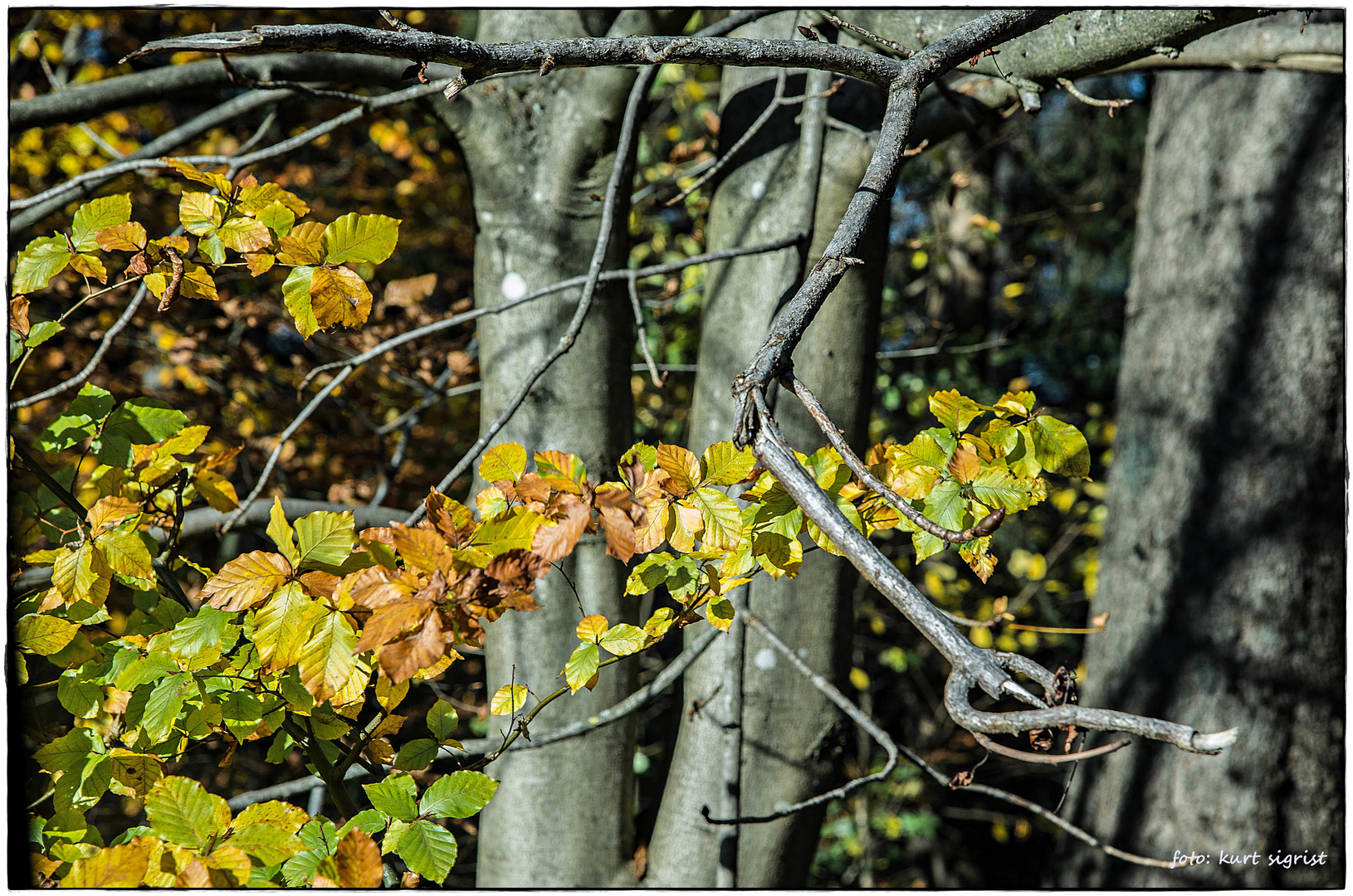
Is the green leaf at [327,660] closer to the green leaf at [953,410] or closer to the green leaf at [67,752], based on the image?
the green leaf at [67,752]

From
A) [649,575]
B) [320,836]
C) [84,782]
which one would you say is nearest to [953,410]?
[649,575]

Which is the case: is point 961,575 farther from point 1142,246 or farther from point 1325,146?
point 1325,146

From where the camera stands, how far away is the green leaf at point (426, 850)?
2.78 feet

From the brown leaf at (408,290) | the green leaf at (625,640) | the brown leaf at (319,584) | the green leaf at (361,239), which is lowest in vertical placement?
the green leaf at (625,640)

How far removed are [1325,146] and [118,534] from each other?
2.83 metres

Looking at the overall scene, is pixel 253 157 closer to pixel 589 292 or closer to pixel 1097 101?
pixel 589 292

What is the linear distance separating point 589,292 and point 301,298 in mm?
402

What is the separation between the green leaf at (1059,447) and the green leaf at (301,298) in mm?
913

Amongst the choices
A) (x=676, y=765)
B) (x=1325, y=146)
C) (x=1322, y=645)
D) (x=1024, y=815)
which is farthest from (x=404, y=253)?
(x=1024, y=815)

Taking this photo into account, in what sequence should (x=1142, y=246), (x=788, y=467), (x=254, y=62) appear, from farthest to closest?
(x=1142, y=246), (x=254, y=62), (x=788, y=467)

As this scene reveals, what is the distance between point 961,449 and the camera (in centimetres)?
96

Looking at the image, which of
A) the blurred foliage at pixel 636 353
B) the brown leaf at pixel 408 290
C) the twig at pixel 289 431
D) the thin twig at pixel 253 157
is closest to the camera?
the twig at pixel 289 431

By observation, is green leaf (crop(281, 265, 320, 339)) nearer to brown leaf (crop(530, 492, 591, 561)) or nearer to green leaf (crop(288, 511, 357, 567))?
green leaf (crop(288, 511, 357, 567))

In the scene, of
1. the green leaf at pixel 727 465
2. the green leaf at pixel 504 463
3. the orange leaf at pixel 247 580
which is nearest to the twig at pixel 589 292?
the green leaf at pixel 504 463
